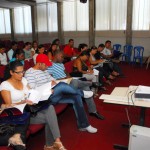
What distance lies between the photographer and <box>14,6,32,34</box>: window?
1143 centimetres

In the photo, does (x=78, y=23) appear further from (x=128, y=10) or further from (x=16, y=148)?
(x=16, y=148)

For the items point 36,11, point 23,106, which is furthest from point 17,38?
point 23,106

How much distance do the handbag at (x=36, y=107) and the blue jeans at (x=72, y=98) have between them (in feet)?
1.47

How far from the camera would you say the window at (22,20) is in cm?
1143

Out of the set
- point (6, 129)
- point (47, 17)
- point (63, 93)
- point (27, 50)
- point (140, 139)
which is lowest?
point (140, 139)

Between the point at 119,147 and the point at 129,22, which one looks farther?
the point at 129,22

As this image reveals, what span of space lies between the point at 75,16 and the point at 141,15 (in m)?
3.12

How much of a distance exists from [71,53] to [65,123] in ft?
12.6

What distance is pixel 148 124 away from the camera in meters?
3.18

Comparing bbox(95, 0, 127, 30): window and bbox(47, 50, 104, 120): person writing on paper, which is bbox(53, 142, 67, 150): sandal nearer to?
bbox(47, 50, 104, 120): person writing on paper

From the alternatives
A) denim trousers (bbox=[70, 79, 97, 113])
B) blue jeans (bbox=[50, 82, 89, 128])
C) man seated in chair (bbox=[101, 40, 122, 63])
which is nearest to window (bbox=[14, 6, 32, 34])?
man seated in chair (bbox=[101, 40, 122, 63])

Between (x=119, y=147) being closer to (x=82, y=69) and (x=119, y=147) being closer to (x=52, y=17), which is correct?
(x=82, y=69)

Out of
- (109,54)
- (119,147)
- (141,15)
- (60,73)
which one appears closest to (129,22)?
(141,15)

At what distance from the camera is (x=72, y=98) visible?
2.99 m
